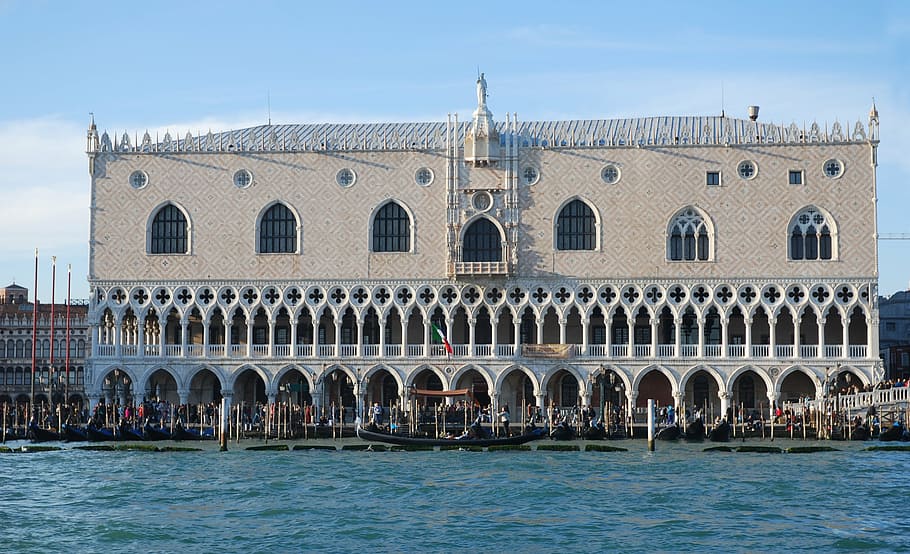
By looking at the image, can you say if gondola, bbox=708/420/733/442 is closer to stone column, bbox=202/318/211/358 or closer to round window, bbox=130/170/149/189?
stone column, bbox=202/318/211/358

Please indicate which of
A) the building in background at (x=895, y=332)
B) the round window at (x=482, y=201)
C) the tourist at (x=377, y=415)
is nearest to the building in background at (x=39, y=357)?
the tourist at (x=377, y=415)

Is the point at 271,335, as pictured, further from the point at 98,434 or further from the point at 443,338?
the point at 98,434

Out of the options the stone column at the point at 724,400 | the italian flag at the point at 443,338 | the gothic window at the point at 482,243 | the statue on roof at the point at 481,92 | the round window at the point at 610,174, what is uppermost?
the statue on roof at the point at 481,92

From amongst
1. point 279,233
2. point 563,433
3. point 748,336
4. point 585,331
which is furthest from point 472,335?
point 748,336

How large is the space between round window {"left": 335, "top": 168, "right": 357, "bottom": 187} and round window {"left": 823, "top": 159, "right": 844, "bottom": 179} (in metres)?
15.7

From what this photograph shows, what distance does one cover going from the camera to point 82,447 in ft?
155

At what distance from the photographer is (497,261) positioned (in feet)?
178

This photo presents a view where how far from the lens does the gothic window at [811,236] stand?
5288 centimetres

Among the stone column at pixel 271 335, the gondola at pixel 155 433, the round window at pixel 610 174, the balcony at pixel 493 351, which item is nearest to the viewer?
the gondola at pixel 155 433

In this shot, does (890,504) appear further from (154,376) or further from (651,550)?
(154,376)

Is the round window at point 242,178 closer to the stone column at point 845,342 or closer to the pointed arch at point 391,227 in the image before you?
the pointed arch at point 391,227

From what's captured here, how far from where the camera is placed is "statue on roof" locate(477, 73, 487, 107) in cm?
5528

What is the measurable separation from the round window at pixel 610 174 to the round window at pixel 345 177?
8.43 m

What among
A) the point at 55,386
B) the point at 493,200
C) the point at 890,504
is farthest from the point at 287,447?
the point at 55,386
